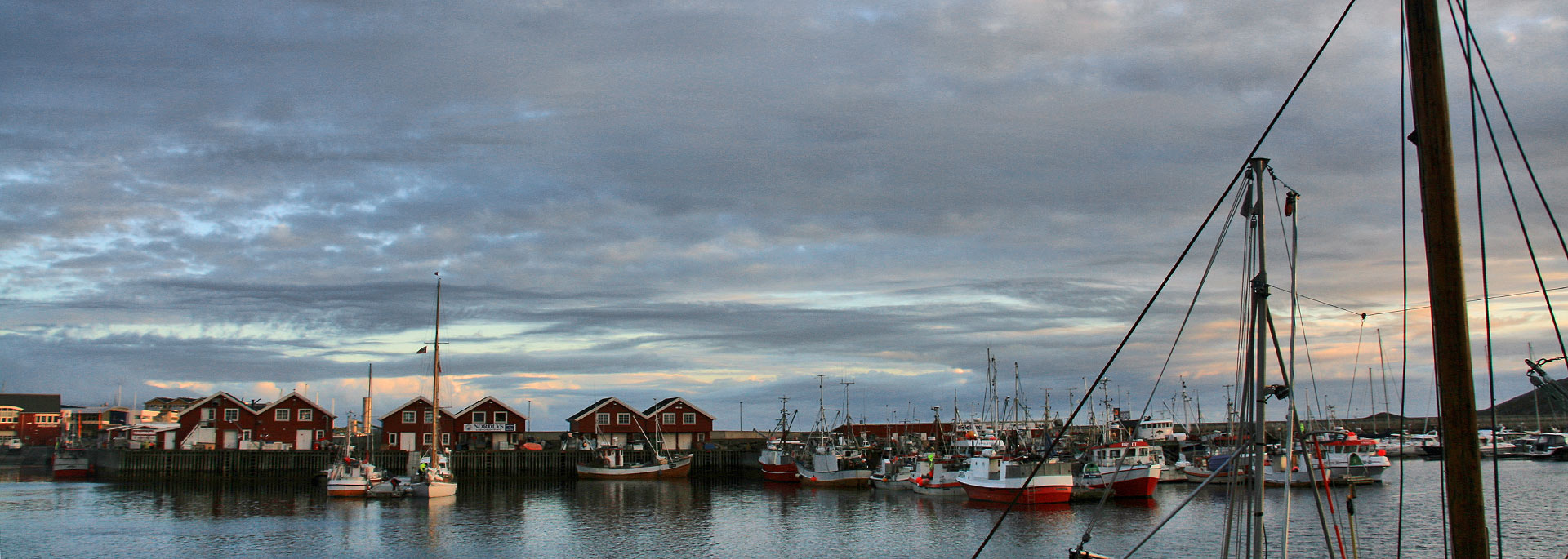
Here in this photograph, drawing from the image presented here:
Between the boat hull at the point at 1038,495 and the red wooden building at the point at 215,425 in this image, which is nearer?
the boat hull at the point at 1038,495

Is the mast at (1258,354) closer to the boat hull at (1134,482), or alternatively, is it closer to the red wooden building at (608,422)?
the boat hull at (1134,482)

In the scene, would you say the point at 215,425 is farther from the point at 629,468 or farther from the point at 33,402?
the point at 33,402

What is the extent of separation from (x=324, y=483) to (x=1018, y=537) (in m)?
62.9

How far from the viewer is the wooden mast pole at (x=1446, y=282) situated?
9.52 metres

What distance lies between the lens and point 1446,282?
9.71 metres

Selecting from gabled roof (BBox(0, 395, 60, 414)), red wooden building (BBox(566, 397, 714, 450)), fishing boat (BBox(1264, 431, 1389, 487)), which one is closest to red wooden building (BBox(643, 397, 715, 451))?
red wooden building (BBox(566, 397, 714, 450))

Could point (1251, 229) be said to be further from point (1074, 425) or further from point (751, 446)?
point (1074, 425)

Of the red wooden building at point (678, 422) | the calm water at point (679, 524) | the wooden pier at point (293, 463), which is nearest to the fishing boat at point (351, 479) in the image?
the calm water at point (679, 524)

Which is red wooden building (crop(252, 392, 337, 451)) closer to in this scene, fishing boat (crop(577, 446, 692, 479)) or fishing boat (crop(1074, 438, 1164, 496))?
fishing boat (crop(577, 446, 692, 479))

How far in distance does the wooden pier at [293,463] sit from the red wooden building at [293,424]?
433cm

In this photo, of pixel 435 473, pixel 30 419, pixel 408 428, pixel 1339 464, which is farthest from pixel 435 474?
pixel 30 419

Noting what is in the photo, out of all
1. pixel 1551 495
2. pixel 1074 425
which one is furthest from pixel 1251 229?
pixel 1074 425

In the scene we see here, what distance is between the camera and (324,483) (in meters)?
83.2

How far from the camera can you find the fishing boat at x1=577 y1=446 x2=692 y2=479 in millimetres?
90250
